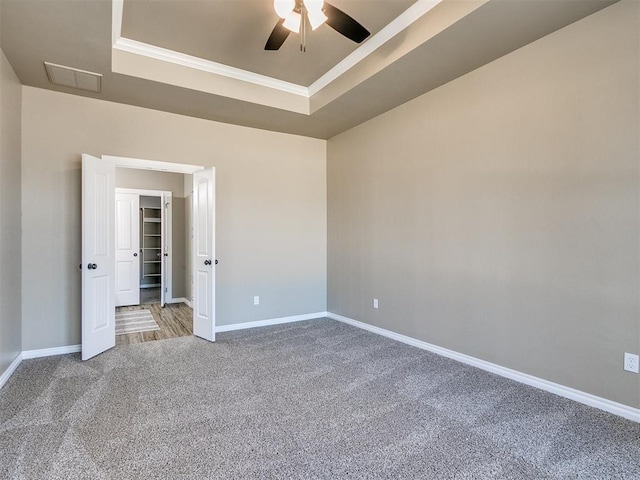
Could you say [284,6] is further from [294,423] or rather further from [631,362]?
[631,362]

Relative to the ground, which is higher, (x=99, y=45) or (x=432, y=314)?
(x=99, y=45)

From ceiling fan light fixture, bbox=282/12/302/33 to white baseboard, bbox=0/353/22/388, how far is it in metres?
3.64

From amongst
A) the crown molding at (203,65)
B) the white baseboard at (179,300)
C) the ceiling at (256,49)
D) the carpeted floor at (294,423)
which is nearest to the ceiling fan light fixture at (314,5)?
the ceiling at (256,49)

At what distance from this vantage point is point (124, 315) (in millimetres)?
5539

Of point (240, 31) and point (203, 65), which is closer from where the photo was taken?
point (240, 31)

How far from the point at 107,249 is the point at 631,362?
480 centimetres

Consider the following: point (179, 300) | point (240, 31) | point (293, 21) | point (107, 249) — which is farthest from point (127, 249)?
point (293, 21)

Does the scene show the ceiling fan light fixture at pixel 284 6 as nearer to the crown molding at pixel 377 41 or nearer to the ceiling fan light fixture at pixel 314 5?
the ceiling fan light fixture at pixel 314 5

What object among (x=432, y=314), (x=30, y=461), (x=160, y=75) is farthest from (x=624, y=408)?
(x=160, y=75)

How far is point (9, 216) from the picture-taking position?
3041mm

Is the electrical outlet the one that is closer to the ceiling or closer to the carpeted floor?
the carpeted floor

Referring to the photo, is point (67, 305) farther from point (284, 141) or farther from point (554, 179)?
point (554, 179)

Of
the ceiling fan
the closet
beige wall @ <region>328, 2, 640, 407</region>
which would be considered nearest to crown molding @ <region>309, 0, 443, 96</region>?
the ceiling fan

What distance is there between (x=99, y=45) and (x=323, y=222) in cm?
348
